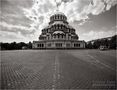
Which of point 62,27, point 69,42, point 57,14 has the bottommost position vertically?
point 69,42

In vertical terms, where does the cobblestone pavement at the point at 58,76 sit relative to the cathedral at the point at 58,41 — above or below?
below

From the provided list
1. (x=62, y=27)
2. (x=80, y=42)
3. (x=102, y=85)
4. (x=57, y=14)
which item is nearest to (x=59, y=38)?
(x=62, y=27)

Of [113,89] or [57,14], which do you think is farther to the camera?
[57,14]

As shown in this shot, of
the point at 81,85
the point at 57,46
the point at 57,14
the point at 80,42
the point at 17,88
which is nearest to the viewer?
the point at 17,88

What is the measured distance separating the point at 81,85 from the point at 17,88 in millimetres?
3041

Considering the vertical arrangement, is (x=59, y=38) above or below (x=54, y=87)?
above

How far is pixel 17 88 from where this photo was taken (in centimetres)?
294

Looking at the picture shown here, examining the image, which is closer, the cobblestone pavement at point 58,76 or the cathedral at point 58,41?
the cobblestone pavement at point 58,76

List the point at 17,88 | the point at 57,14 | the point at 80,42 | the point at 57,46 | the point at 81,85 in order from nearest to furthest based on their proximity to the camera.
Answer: the point at 17,88 < the point at 81,85 < the point at 57,46 < the point at 80,42 < the point at 57,14

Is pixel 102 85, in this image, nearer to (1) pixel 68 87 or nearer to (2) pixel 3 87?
(1) pixel 68 87

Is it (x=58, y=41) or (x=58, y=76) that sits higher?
(x=58, y=41)

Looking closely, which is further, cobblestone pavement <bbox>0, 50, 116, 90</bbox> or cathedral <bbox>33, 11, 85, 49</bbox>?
cathedral <bbox>33, 11, 85, 49</bbox>

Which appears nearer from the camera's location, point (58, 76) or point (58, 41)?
point (58, 76)

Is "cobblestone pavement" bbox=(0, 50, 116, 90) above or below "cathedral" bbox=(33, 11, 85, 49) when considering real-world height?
below
